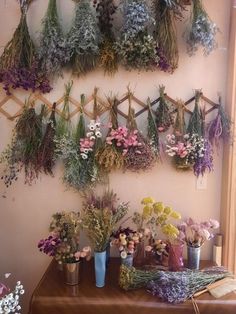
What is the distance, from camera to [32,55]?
1729 millimetres

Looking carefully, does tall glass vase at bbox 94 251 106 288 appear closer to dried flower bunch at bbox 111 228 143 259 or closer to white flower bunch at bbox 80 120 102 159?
dried flower bunch at bbox 111 228 143 259

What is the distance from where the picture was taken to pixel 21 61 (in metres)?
1.72

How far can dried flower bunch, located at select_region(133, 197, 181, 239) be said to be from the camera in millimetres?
1606

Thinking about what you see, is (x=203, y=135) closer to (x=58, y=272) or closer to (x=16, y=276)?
(x=58, y=272)

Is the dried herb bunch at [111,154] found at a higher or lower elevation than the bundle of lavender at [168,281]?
higher

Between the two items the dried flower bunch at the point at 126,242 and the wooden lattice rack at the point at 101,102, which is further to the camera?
the wooden lattice rack at the point at 101,102

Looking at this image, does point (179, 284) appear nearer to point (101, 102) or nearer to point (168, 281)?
point (168, 281)

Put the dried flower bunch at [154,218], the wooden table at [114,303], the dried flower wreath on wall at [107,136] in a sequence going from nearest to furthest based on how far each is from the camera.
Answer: the wooden table at [114,303], the dried flower bunch at [154,218], the dried flower wreath on wall at [107,136]

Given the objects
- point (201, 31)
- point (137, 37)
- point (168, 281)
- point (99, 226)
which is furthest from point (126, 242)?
point (201, 31)

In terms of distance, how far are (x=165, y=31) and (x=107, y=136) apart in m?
0.71

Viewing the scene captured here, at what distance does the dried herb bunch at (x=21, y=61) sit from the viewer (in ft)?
5.60

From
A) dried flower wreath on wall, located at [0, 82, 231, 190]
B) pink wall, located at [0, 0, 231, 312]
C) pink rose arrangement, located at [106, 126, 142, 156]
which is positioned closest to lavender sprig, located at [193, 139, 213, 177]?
dried flower wreath on wall, located at [0, 82, 231, 190]

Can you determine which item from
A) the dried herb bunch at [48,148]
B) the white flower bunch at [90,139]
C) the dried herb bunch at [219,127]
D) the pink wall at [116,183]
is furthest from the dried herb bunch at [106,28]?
the dried herb bunch at [219,127]

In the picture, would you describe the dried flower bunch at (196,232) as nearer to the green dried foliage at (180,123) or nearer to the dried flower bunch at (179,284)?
the dried flower bunch at (179,284)
